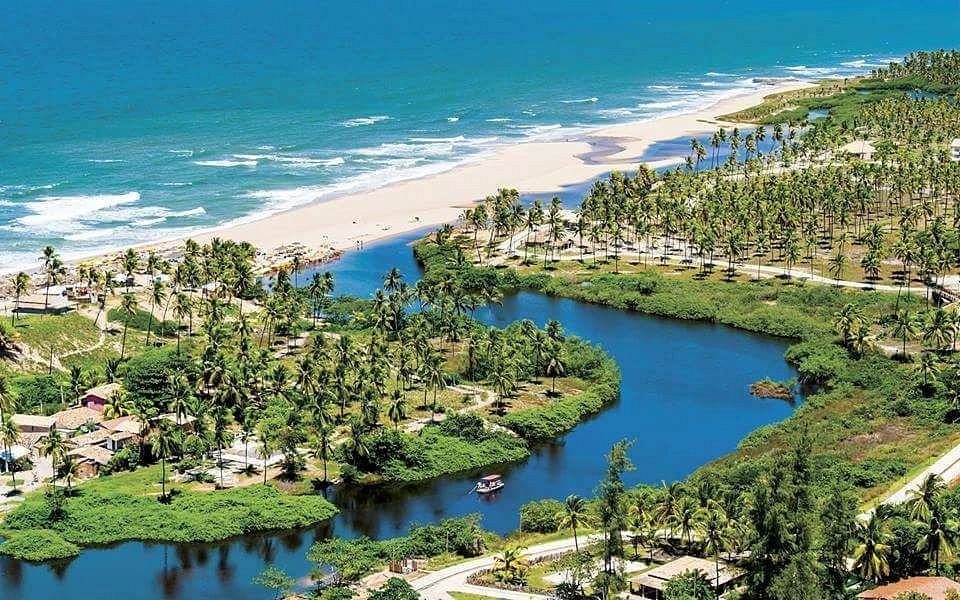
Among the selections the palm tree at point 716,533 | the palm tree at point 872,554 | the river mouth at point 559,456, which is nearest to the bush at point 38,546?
the river mouth at point 559,456

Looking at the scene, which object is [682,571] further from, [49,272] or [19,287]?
[49,272]

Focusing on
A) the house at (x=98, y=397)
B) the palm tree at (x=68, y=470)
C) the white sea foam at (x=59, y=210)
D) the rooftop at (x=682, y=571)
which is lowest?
the rooftop at (x=682, y=571)

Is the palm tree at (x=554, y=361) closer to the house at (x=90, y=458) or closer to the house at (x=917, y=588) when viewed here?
the house at (x=90, y=458)

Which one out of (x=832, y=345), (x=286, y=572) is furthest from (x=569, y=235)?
(x=286, y=572)

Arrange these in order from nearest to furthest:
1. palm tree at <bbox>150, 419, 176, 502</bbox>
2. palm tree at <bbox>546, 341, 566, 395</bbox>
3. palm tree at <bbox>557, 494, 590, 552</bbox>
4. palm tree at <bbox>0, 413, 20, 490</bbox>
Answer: palm tree at <bbox>557, 494, 590, 552</bbox> → palm tree at <bbox>150, 419, 176, 502</bbox> → palm tree at <bbox>0, 413, 20, 490</bbox> → palm tree at <bbox>546, 341, 566, 395</bbox>

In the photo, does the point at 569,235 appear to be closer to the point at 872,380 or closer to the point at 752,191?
the point at 752,191

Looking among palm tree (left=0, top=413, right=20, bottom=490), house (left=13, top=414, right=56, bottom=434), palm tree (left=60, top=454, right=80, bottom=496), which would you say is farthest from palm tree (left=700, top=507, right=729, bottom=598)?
house (left=13, top=414, right=56, bottom=434)

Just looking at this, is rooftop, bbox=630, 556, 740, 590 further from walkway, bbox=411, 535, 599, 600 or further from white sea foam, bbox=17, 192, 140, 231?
white sea foam, bbox=17, 192, 140, 231
